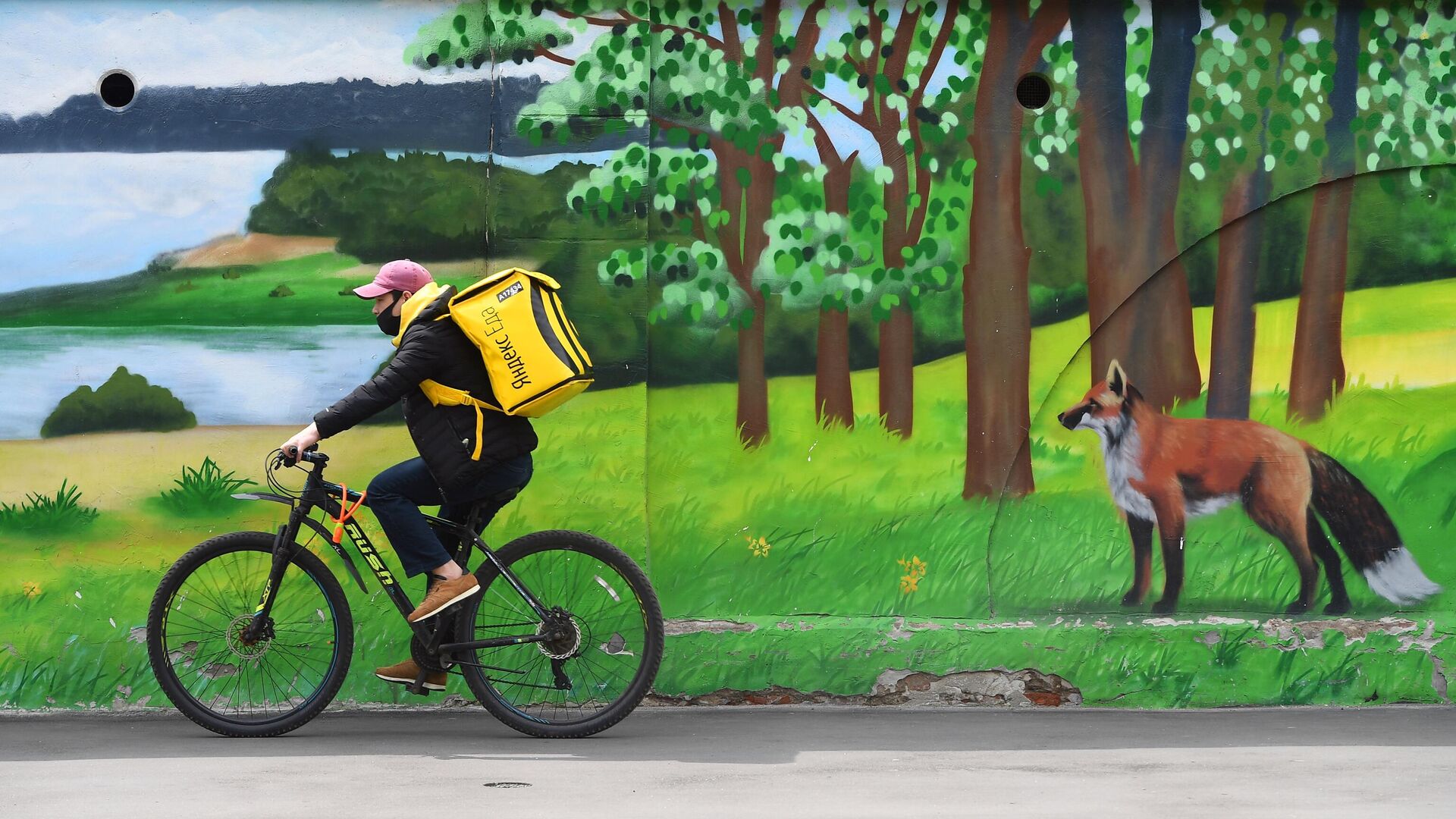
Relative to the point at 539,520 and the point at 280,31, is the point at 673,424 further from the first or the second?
the point at 280,31

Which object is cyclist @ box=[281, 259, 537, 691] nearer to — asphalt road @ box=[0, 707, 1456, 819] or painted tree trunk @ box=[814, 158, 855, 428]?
asphalt road @ box=[0, 707, 1456, 819]

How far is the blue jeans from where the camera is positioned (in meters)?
5.80

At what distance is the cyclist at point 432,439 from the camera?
566 centimetres

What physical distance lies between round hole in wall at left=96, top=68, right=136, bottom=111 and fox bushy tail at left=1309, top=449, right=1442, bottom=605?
207 inches

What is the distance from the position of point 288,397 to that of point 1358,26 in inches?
190

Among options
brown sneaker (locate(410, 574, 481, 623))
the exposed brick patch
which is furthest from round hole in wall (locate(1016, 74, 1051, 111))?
brown sneaker (locate(410, 574, 481, 623))

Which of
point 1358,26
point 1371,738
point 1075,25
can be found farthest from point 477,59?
point 1371,738

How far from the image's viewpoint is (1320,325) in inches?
271

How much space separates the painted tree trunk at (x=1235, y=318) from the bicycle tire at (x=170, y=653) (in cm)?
374

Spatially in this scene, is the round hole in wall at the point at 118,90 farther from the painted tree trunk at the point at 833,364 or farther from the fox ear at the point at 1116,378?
the fox ear at the point at 1116,378

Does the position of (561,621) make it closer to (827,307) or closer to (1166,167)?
(827,307)

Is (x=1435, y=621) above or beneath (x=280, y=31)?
beneath

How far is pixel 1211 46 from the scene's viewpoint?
6828mm

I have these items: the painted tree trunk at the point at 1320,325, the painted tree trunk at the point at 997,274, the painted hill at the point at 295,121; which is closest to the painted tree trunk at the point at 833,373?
the painted tree trunk at the point at 997,274
